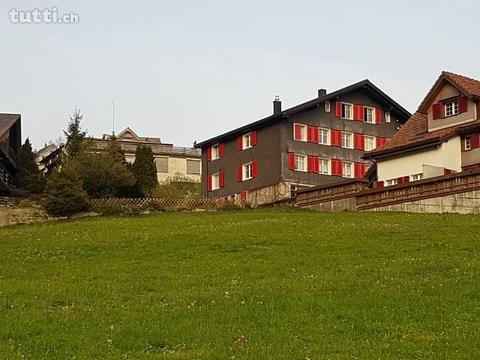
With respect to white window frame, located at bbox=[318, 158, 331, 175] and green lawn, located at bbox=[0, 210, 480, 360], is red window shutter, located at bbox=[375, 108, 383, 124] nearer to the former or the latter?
white window frame, located at bbox=[318, 158, 331, 175]

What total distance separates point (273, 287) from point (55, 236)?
652 inches

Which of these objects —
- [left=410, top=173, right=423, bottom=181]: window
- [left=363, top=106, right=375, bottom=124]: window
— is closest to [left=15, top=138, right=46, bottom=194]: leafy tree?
A: [left=363, top=106, right=375, bottom=124]: window

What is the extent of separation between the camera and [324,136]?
6650 cm

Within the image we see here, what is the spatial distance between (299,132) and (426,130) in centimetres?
1406

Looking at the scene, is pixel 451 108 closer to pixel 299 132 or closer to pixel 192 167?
pixel 299 132

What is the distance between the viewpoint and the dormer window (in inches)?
2005

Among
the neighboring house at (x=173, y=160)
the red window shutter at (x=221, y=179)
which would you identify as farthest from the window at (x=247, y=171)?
the neighboring house at (x=173, y=160)

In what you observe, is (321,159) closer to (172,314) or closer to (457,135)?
(457,135)

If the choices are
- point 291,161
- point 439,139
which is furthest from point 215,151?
point 439,139

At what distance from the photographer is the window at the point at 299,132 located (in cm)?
6462

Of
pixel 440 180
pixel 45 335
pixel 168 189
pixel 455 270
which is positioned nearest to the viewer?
pixel 45 335

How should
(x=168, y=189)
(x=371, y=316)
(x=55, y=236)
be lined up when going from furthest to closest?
(x=168, y=189)
(x=55, y=236)
(x=371, y=316)

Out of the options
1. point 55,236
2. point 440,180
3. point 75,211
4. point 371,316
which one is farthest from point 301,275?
point 75,211

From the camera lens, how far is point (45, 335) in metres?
14.3
